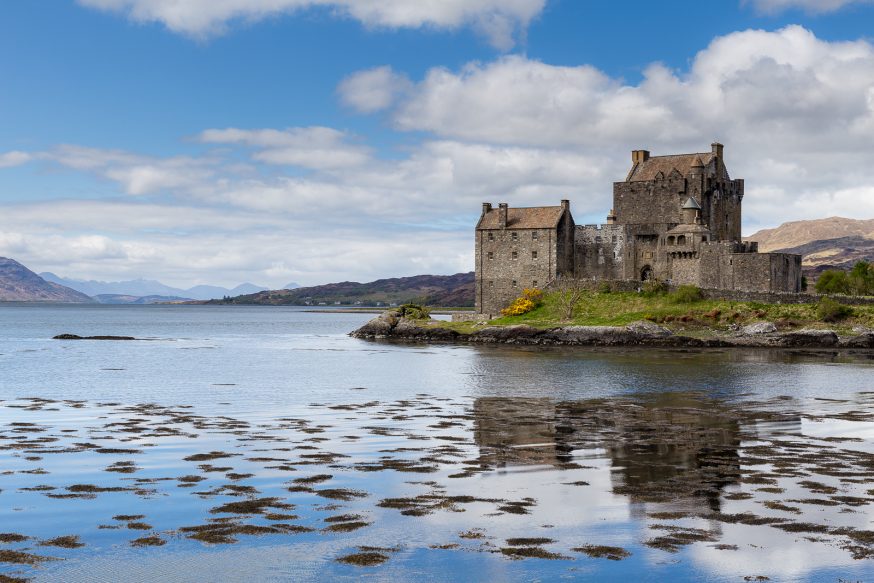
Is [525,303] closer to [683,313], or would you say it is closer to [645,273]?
[645,273]

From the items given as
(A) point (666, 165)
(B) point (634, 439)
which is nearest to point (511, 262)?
(A) point (666, 165)

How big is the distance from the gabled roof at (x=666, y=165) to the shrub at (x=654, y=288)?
44.6ft

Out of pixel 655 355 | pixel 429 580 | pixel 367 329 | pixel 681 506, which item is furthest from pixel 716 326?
pixel 429 580

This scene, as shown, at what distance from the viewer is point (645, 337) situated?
266 feet

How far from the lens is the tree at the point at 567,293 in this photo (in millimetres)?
90688

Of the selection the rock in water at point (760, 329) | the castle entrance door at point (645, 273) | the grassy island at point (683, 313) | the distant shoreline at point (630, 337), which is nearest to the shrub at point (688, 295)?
the grassy island at point (683, 313)

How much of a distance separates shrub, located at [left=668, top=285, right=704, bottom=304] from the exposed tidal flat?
4396 centimetres

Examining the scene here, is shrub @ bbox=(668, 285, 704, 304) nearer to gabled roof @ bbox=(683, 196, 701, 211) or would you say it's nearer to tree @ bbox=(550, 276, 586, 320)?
tree @ bbox=(550, 276, 586, 320)

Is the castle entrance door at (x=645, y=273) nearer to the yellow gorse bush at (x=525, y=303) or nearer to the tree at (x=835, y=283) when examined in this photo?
the yellow gorse bush at (x=525, y=303)

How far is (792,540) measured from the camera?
14.7 metres

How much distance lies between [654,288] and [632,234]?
9877mm

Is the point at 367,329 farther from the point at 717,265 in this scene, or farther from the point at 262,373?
the point at 262,373

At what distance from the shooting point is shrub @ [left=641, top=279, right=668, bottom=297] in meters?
89.7

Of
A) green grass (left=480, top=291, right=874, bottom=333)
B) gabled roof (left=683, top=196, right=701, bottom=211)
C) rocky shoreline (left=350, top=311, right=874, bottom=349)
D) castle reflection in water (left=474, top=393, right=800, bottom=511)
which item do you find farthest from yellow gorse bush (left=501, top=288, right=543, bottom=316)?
castle reflection in water (left=474, top=393, right=800, bottom=511)
